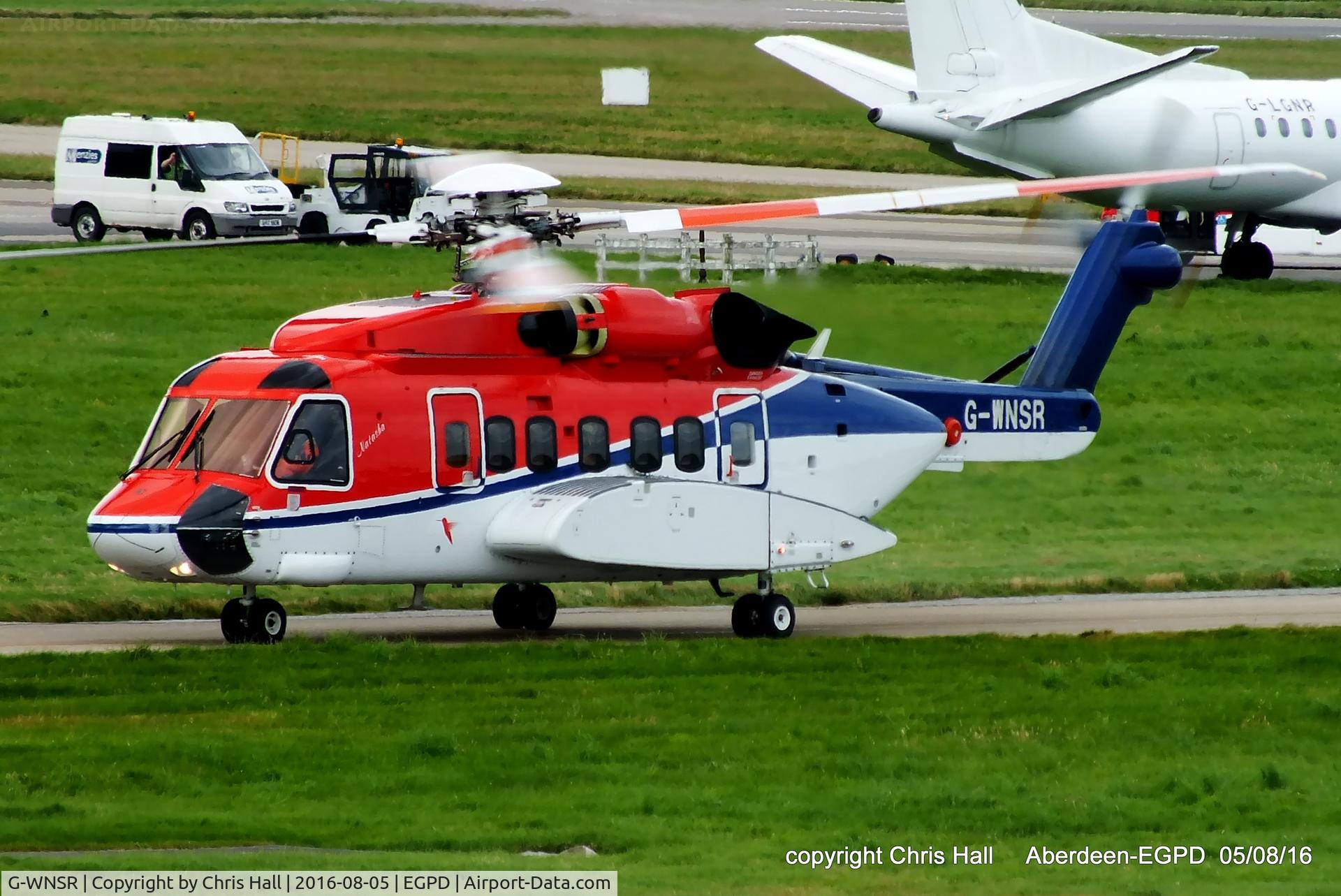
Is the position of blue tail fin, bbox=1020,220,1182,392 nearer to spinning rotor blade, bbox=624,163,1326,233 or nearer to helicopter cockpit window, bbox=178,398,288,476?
spinning rotor blade, bbox=624,163,1326,233

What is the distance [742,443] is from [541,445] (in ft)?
7.43

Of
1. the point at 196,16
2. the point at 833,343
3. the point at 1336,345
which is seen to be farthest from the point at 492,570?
the point at 196,16

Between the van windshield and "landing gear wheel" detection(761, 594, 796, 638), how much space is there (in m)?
27.1

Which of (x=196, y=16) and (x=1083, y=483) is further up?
(x=196, y=16)

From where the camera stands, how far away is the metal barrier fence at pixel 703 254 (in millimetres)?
36781

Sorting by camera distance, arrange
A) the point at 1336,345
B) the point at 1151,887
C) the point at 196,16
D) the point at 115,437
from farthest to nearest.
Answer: the point at 196,16 < the point at 1336,345 < the point at 115,437 < the point at 1151,887

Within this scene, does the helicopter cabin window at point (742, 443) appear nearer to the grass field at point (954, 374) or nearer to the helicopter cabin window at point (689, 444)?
the helicopter cabin window at point (689, 444)

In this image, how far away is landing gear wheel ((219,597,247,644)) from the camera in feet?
63.2

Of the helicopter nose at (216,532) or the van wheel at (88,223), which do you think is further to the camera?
the van wheel at (88,223)

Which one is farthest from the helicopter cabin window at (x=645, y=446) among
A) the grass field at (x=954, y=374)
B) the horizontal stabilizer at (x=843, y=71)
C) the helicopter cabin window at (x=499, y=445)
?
the horizontal stabilizer at (x=843, y=71)

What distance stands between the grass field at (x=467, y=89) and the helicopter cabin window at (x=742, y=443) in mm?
32557

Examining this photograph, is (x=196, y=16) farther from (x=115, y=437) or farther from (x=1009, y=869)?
(x=1009, y=869)

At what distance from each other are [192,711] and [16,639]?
15.1ft

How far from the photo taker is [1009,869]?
40.6 feet
